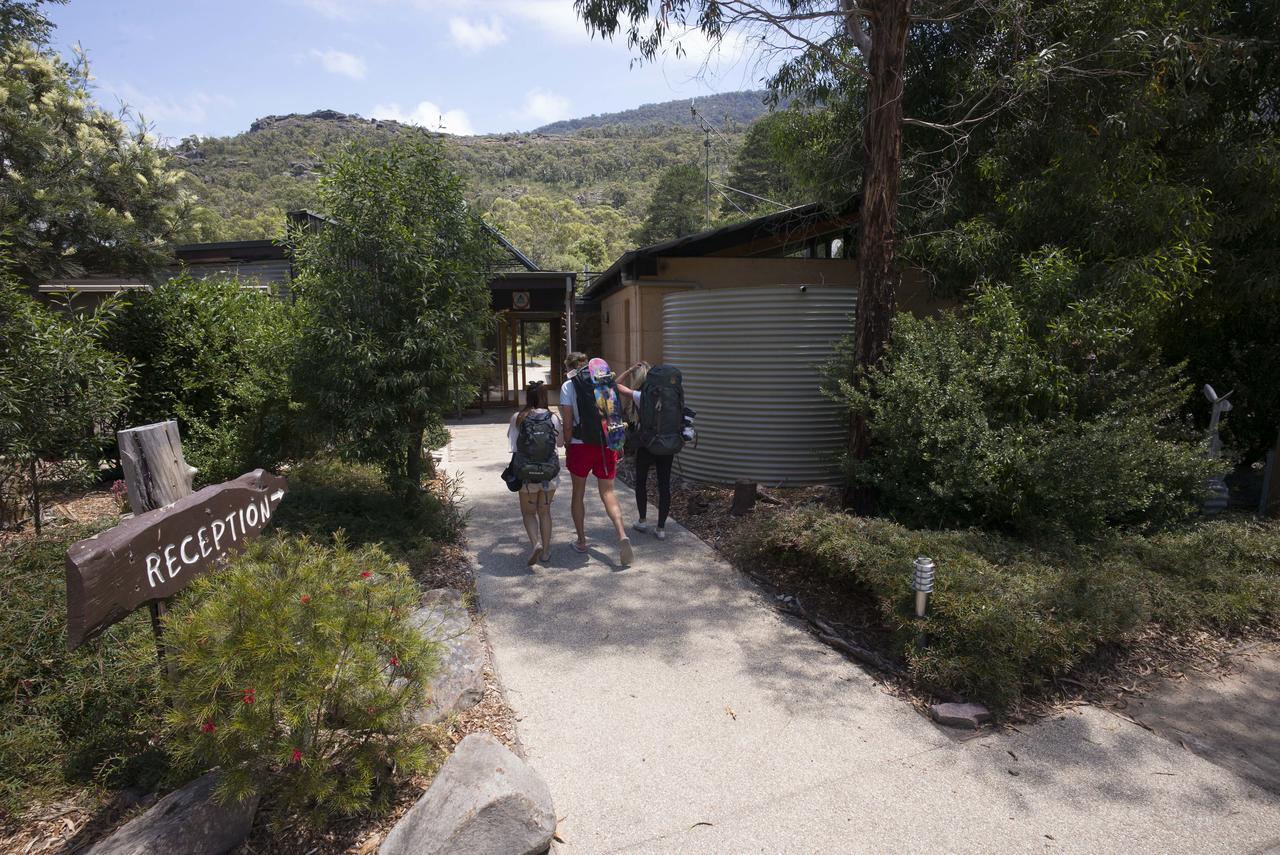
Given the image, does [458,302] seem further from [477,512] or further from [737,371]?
[737,371]

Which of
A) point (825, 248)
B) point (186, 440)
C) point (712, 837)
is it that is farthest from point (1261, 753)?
point (825, 248)

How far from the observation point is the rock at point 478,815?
236 cm

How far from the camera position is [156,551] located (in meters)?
2.52

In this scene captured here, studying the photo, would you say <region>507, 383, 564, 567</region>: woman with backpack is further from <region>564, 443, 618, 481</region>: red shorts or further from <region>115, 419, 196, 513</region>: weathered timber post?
<region>115, 419, 196, 513</region>: weathered timber post

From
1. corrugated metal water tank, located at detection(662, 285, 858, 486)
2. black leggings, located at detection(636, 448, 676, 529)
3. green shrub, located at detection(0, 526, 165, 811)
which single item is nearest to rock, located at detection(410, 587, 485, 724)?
green shrub, located at detection(0, 526, 165, 811)

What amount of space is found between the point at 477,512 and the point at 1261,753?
5900 mm

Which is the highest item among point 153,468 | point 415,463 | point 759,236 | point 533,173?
point 533,173

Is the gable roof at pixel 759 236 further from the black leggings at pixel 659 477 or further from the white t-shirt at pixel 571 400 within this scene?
the white t-shirt at pixel 571 400

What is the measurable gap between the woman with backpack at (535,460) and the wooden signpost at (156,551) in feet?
7.02

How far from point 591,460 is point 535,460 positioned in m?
0.49

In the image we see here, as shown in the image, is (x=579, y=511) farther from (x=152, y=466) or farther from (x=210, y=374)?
(x=210, y=374)

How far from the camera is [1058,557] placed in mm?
4660

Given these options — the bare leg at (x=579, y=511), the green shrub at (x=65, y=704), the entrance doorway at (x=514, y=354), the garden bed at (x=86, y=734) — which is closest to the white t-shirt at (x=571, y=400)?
the bare leg at (x=579, y=511)

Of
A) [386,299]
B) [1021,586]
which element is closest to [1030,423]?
[1021,586]
